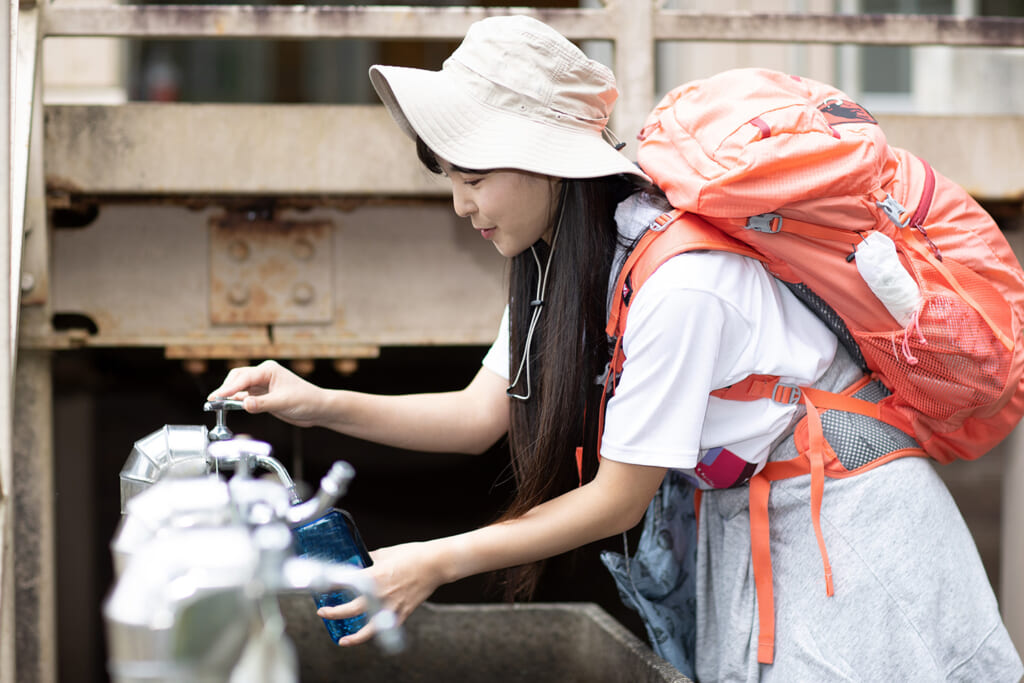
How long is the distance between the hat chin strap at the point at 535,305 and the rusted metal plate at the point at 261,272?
1.12 meters

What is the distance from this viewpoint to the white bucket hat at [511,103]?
155cm

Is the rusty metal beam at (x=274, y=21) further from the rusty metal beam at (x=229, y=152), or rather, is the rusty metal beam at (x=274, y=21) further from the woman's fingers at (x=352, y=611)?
the woman's fingers at (x=352, y=611)

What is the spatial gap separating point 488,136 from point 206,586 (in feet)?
2.96

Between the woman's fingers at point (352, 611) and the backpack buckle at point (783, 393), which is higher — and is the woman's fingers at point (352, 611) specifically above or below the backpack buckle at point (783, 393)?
below

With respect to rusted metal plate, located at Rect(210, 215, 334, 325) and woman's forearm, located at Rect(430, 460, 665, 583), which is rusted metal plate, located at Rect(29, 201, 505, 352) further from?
woman's forearm, located at Rect(430, 460, 665, 583)

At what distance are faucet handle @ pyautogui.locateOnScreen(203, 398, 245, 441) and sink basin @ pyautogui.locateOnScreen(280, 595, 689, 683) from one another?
973mm

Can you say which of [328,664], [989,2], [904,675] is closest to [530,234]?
[904,675]

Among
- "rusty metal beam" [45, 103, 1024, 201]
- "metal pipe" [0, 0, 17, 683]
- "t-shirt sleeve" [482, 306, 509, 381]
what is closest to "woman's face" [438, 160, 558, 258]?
"t-shirt sleeve" [482, 306, 509, 381]

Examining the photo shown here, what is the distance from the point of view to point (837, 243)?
154 cm

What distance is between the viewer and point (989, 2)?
743 centimetres

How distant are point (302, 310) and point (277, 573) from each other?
1921mm

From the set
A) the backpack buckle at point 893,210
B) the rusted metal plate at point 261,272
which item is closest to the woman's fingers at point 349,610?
the backpack buckle at point 893,210

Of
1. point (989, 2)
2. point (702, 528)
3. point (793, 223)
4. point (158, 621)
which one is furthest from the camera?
point (989, 2)

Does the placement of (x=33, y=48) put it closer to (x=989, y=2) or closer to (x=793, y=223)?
(x=793, y=223)
